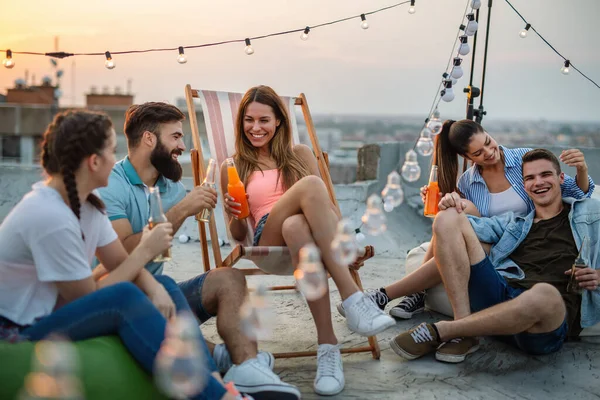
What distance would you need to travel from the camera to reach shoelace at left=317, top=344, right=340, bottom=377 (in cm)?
236

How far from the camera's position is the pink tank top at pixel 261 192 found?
2.98 meters

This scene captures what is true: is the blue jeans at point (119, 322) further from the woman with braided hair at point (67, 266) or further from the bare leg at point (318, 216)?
the bare leg at point (318, 216)

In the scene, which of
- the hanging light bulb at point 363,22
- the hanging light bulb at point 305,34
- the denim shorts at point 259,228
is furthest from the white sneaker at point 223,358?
the hanging light bulb at point 363,22

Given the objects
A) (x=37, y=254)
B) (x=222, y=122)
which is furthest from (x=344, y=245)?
(x=222, y=122)

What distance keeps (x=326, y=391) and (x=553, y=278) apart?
3.60ft

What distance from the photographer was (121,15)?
6578 mm

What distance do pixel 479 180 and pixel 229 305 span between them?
1.44 m

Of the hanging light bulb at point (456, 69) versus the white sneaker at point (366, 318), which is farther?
the hanging light bulb at point (456, 69)

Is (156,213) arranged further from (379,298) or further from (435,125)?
(435,125)

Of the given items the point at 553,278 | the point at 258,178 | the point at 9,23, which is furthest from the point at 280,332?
the point at 9,23

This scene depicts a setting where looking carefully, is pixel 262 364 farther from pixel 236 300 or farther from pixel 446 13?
pixel 446 13

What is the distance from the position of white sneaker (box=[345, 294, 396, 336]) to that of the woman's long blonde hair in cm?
83

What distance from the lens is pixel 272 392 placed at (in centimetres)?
204

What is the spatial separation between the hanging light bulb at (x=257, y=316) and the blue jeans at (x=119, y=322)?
39 cm
